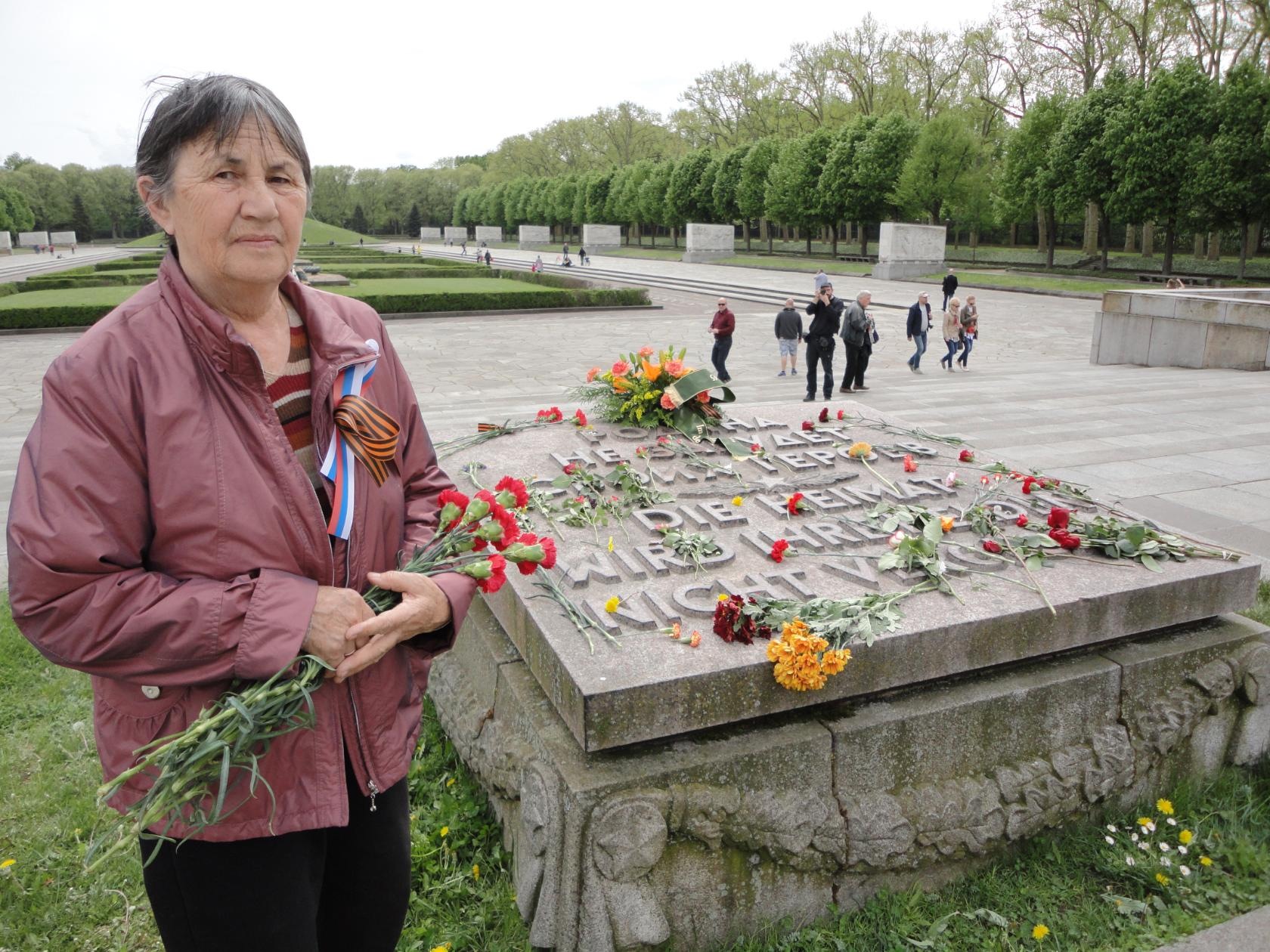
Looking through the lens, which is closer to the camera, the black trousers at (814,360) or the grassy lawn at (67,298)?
the black trousers at (814,360)

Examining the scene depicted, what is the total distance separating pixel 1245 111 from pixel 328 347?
108 ft

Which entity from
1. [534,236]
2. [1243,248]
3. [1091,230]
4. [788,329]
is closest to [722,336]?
[788,329]

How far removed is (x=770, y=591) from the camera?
118 inches

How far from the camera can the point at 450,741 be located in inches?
144

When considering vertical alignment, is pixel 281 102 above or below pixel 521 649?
above

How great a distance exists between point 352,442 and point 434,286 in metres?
29.9

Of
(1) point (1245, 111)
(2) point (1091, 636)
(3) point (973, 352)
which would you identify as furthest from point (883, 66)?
(2) point (1091, 636)

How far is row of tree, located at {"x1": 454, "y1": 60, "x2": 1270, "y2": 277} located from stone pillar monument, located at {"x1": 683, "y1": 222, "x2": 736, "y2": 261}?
92.2 inches

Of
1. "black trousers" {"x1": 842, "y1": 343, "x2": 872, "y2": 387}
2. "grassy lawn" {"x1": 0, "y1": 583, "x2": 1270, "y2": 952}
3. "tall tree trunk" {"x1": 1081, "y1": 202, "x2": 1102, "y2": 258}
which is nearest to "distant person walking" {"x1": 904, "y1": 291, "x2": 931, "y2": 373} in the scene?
"black trousers" {"x1": 842, "y1": 343, "x2": 872, "y2": 387}

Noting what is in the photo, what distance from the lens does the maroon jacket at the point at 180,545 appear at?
1.42m

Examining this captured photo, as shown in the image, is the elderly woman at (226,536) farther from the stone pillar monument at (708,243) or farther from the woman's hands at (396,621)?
the stone pillar monument at (708,243)

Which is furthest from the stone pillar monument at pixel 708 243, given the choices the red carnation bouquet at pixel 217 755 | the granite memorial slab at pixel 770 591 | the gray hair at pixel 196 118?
the red carnation bouquet at pixel 217 755

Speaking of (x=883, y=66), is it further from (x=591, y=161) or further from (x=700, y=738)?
(x=700, y=738)

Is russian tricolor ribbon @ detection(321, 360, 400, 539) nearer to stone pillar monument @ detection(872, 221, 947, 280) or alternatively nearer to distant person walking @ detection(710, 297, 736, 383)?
distant person walking @ detection(710, 297, 736, 383)
